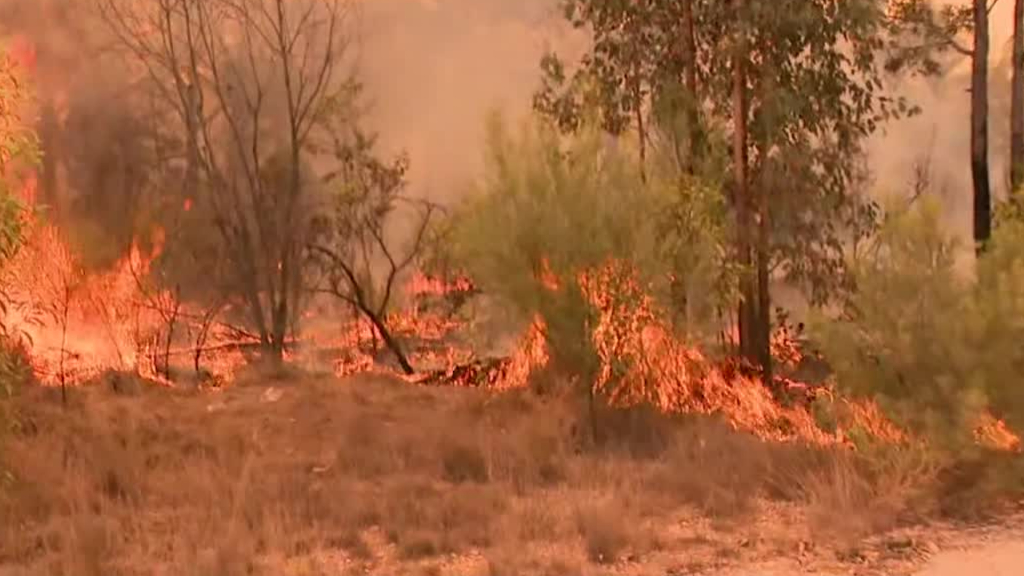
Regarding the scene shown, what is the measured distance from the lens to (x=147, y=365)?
1673cm

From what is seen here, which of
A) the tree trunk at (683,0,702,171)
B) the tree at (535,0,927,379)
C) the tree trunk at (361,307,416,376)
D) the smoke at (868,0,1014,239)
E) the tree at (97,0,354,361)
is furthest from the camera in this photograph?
the smoke at (868,0,1014,239)

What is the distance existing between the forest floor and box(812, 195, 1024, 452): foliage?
1.86 feet

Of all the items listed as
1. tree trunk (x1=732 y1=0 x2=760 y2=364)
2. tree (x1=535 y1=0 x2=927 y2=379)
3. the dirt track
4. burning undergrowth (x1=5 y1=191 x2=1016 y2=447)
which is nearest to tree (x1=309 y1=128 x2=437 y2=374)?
burning undergrowth (x1=5 y1=191 x2=1016 y2=447)

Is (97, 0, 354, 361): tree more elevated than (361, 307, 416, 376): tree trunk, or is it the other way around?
(97, 0, 354, 361): tree

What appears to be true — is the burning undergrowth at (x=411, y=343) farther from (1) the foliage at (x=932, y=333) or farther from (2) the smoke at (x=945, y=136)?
(2) the smoke at (x=945, y=136)

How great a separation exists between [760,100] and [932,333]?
7.06 metres

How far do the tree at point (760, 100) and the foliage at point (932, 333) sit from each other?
569cm

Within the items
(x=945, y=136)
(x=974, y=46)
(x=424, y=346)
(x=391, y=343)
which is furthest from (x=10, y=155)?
(x=945, y=136)

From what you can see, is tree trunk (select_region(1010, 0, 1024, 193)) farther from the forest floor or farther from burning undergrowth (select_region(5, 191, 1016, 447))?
the forest floor

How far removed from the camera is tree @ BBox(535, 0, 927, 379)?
14.6m

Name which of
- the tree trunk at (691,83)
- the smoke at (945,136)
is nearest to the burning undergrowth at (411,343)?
the tree trunk at (691,83)

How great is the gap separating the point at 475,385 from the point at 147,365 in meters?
5.15

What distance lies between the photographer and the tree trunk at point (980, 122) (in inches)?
661

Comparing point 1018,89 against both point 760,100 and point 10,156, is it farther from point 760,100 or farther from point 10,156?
point 10,156
